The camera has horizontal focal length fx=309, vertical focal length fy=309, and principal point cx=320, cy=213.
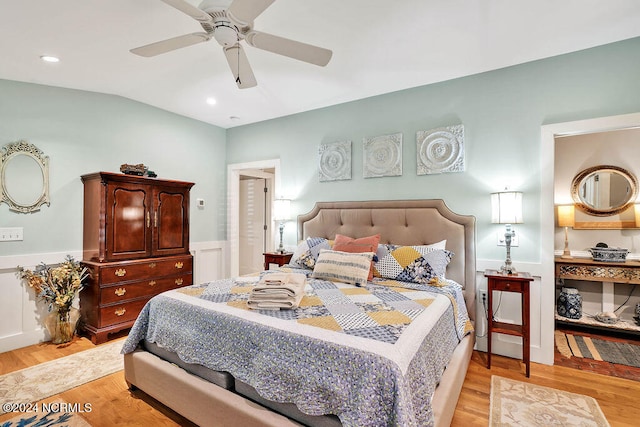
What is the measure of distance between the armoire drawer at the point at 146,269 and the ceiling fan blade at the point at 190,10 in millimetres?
2570

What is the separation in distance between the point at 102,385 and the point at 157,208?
1.87 m

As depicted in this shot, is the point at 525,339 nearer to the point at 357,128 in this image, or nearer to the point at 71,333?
the point at 357,128

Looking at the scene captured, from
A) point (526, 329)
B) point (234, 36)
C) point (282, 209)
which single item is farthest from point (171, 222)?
point (526, 329)

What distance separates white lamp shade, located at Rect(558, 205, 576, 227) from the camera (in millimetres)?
3805

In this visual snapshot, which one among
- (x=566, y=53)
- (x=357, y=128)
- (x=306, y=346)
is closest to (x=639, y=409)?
(x=306, y=346)

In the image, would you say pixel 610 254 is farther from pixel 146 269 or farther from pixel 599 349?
pixel 146 269

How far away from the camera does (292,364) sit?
4.66 ft

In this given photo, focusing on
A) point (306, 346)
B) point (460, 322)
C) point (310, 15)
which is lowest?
point (460, 322)

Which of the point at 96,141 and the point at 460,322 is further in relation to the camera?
the point at 96,141

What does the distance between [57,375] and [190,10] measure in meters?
2.84

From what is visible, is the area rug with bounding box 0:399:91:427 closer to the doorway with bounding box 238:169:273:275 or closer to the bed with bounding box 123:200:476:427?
the bed with bounding box 123:200:476:427

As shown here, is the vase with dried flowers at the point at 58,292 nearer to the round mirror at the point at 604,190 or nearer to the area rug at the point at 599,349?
the area rug at the point at 599,349

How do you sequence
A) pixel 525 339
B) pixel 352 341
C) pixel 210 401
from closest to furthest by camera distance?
pixel 352 341
pixel 210 401
pixel 525 339

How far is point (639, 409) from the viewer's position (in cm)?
202
